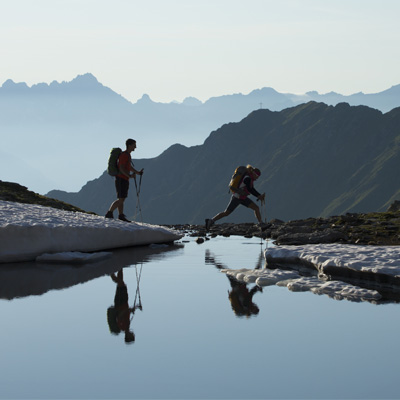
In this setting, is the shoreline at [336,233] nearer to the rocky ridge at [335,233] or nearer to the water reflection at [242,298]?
the rocky ridge at [335,233]

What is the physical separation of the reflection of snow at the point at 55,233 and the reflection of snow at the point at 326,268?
14.3 ft

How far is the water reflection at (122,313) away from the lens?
23.7 ft

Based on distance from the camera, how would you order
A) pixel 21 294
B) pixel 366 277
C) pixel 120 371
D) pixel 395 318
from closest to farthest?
pixel 120 371 → pixel 395 318 → pixel 21 294 → pixel 366 277

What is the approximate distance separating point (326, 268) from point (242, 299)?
278cm

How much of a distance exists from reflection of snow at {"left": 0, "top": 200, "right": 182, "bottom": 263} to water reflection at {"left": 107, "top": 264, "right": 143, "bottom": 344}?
4.33 metres

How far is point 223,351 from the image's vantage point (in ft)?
20.7

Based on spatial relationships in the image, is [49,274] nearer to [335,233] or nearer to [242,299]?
[242,299]

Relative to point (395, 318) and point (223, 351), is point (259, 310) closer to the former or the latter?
point (395, 318)

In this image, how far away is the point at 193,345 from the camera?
6.61 metres

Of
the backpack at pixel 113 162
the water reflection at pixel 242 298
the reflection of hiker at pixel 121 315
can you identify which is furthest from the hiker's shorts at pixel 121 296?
the backpack at pixel 113 162

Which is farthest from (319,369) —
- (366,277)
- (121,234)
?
(121,234)

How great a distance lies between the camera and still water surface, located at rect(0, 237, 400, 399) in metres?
5.21

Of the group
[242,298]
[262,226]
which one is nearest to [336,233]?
[262,226]

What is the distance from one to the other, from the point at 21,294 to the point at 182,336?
156 inches
